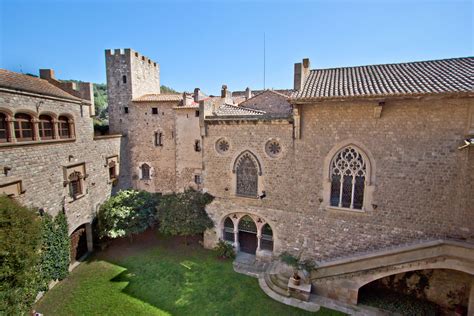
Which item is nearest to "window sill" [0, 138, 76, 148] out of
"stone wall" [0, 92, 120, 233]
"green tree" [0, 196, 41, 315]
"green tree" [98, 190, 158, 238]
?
"stone wall" [0, 92, 120, 233]

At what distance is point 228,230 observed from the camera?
15164 millimetres

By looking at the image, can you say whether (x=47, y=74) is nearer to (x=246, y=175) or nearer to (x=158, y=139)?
(x=158, y=139)

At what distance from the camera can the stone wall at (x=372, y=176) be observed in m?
9.87

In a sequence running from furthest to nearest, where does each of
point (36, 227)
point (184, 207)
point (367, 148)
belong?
1. point (184, 207)
2. point (367, 148)
3. point (36, 227)

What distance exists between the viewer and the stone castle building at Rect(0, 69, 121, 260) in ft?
32.9

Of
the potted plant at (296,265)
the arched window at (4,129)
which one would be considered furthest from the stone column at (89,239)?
the potted plant at (296,265)

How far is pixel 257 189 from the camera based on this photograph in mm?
13828

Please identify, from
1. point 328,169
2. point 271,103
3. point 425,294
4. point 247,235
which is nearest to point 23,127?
point 247,235

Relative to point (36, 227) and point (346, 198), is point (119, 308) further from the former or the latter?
point (346, 198)

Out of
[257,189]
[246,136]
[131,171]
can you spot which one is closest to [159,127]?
[131,171]

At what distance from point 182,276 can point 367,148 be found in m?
11.9

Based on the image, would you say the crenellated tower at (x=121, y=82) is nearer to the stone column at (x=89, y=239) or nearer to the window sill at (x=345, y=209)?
the stone column at (x=89, y=239)

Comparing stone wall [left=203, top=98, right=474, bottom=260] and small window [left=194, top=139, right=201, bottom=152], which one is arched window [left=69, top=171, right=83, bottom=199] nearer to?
small window [left=194, top=139, right=201, bottom=152]

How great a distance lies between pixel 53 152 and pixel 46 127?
1.36 meters
